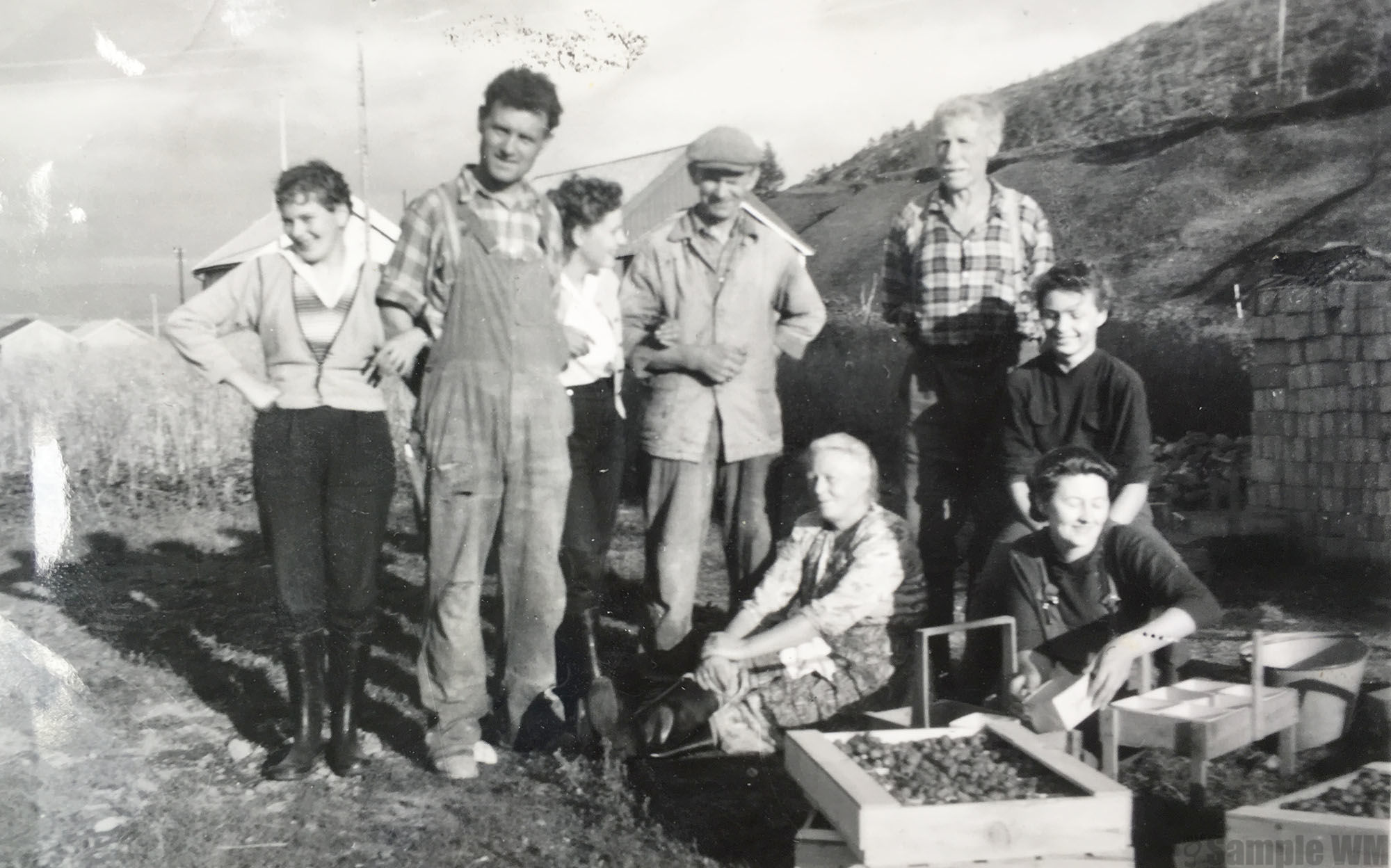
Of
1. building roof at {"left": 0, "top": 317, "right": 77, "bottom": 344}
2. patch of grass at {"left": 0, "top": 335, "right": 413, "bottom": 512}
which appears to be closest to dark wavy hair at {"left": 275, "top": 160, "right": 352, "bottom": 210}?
patch of grass at {"left": 0, "top": 335, "right": 413, "bottom": 512}

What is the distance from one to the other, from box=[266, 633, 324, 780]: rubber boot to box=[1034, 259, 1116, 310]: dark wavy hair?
2590 mm

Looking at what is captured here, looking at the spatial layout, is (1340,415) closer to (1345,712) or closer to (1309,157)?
(1345,712)

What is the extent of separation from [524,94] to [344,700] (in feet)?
6.50

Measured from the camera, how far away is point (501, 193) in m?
3.36

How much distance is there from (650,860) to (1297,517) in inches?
157

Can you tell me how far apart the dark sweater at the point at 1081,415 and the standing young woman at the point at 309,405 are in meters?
2.06

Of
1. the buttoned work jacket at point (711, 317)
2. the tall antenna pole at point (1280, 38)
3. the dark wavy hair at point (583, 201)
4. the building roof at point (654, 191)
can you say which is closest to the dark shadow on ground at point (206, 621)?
the buttoned work jacket at point (711, 317)

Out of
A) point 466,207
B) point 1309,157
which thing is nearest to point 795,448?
point 466,207

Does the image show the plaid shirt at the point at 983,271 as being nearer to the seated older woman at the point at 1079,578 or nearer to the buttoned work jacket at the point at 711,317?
the buttoned work jacket at the point at 711,317

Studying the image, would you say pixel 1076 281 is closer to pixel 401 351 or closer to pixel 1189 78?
→ pixel 401 351

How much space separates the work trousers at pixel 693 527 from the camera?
3.80 m

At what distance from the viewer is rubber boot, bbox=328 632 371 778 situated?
338 cm

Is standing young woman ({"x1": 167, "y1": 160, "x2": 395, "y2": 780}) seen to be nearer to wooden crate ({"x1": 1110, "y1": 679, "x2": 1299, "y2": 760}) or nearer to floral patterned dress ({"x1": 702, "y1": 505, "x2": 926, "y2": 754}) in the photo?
floral patterned dress ({"x1": 702, "y1": 505, "x2": 926, "y2": 754})

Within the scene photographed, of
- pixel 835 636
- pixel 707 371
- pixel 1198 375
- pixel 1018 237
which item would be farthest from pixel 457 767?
pixel 1198 375
